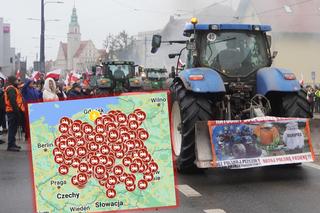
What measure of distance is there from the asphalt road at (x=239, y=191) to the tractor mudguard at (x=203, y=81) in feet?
4.27

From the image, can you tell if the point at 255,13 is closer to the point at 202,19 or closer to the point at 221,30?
the point at 202,19

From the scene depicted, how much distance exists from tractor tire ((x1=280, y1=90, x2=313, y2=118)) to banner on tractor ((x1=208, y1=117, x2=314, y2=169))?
1.96 ft

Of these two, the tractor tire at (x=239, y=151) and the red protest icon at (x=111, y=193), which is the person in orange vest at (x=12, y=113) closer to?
the tractor tire at (x=239, y=151)

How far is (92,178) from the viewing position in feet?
15.1

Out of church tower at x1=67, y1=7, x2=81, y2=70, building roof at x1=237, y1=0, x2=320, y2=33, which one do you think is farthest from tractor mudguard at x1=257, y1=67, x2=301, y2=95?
church tower at x1=67, y1=7, x2=81, y2=70

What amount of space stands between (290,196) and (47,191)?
Result: 344cm

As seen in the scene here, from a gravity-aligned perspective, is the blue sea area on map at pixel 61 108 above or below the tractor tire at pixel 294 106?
above

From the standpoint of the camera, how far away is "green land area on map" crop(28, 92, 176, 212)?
4500 millimetres

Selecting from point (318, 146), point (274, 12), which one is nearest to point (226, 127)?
point (318, 146)

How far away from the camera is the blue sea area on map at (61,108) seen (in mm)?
4469

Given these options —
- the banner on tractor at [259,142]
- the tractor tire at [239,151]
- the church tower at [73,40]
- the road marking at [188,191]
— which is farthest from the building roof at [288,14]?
the church tower at [73,40]

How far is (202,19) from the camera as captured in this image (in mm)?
45188

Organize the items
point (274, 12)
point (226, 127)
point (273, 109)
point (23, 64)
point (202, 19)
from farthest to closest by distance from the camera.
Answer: point (274, 12), point (202, 19), point (23, 64), point (273, 109), point (226, 127)

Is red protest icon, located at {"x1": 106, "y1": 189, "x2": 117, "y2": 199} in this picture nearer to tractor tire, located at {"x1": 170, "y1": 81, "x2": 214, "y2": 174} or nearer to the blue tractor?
the blue tractor
